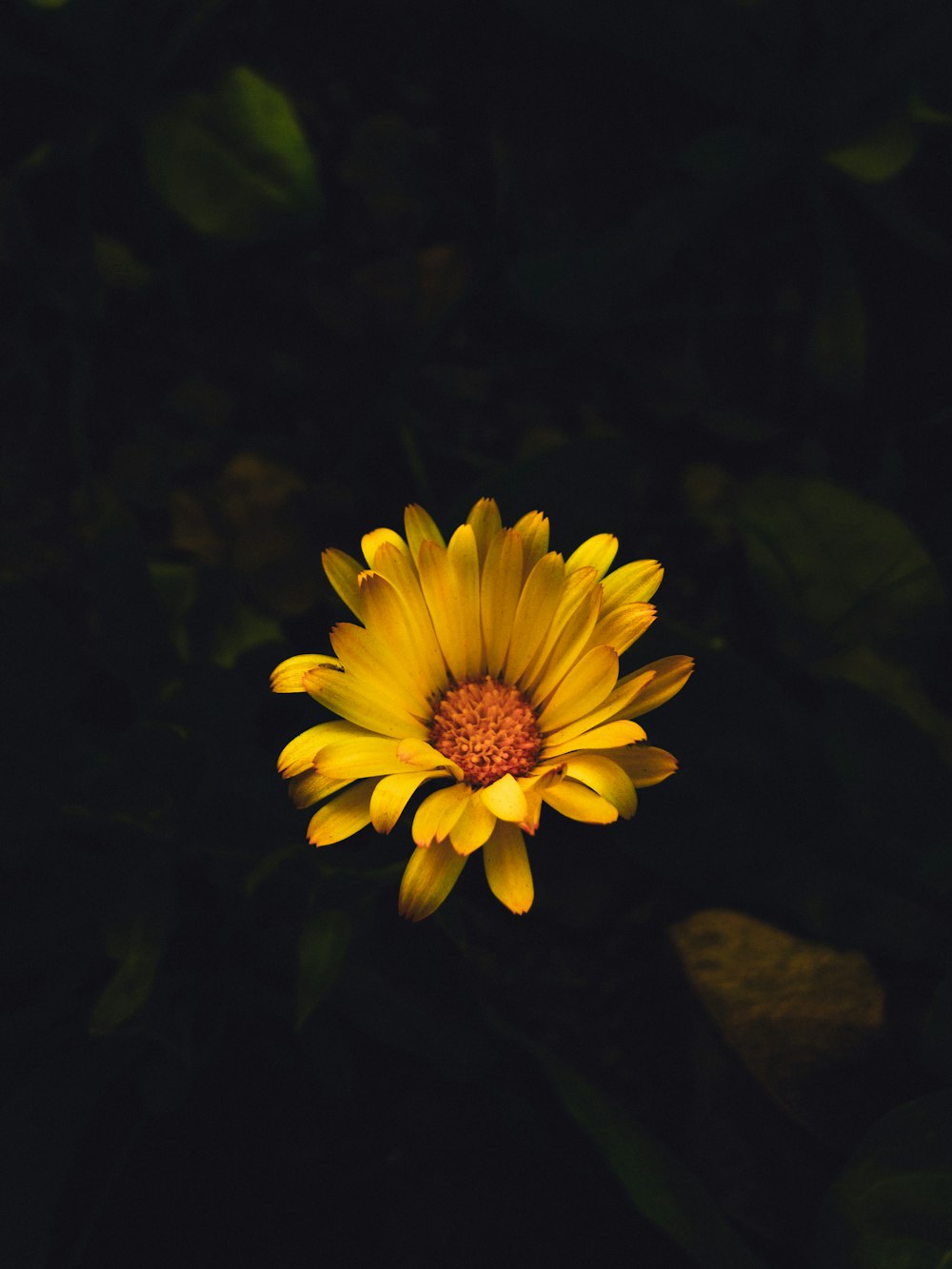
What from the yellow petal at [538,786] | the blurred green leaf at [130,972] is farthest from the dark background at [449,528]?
the yellow petal at [538,786]

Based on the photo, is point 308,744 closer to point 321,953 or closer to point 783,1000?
point 321,953

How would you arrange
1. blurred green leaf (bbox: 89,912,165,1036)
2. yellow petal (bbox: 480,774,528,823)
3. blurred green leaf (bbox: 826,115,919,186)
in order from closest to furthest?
yellow petal (bbox: 480,774,528,823)
blurred green leaf (bbox: 89,912,165,1036)
blurred green leaf (bbox: 826,115,919,186)

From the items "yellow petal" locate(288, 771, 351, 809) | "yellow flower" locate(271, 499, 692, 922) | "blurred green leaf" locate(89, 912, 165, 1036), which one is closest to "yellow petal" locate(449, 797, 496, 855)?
"yellow flower" locate(271, 499, 692, 922)

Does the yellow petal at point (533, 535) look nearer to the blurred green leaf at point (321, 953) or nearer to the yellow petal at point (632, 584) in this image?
the yellow petal at point (632, 584)

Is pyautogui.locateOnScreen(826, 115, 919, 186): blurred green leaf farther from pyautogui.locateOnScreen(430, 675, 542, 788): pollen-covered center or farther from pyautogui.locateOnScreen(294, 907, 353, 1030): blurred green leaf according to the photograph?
pyautogui.locateOnScreen(294, 907, 353, 1030): blurred green leaf

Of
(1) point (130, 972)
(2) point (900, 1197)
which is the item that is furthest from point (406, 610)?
(2) point (900, 1197)

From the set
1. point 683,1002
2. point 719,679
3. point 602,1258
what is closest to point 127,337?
point 719,679
